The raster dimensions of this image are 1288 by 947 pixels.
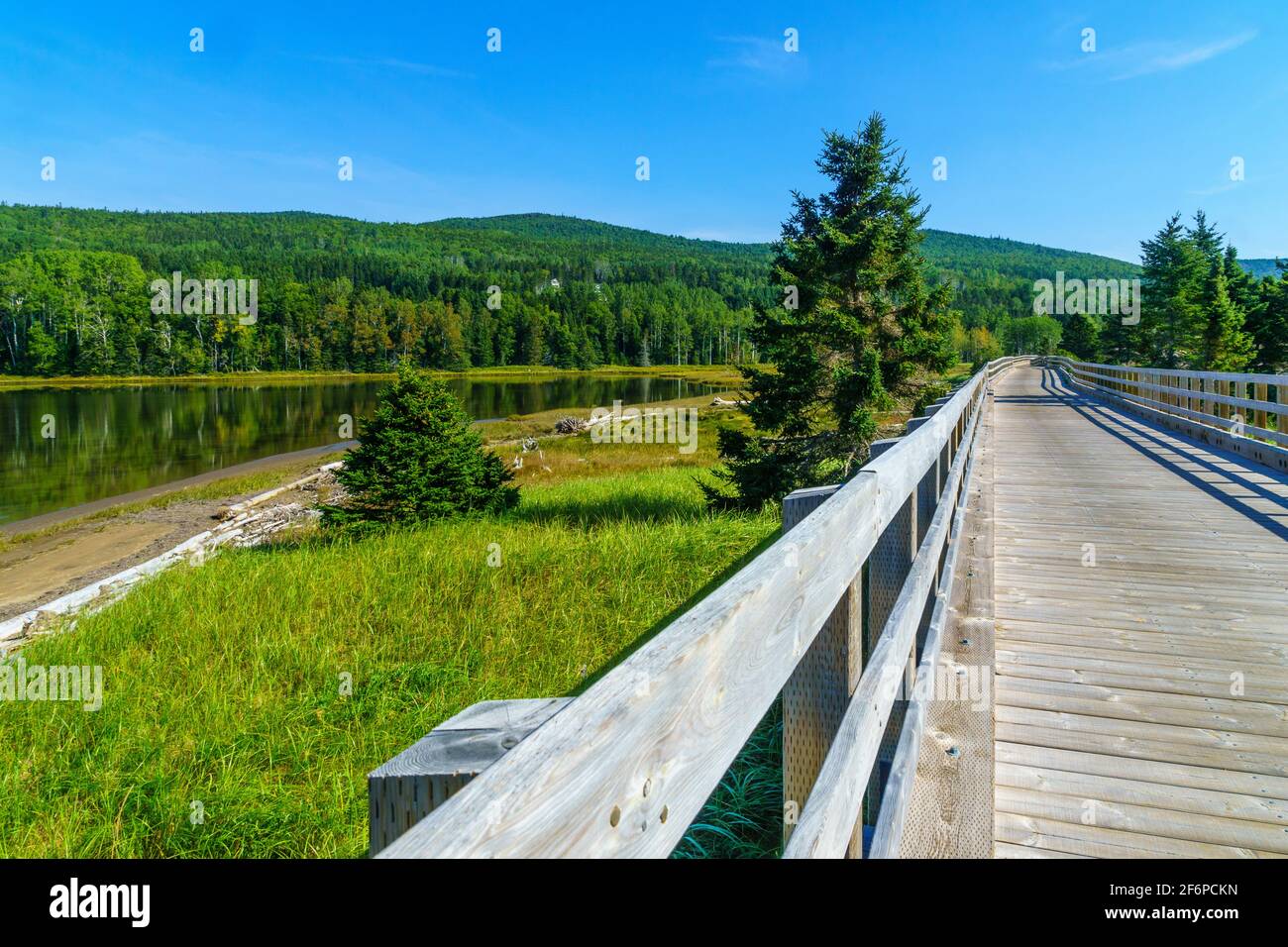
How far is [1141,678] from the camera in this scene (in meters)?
3.82

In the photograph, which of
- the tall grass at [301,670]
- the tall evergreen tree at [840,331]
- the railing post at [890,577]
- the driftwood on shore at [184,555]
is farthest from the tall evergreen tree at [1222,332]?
the railing post at [890,577]

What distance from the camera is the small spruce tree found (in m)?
13.6

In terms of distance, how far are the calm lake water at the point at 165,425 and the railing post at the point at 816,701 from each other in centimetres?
2964

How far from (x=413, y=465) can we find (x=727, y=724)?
43.6 ft

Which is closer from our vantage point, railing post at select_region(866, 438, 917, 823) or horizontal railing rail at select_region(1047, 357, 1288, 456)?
railing post at select_region(866, 438, 917, 823)

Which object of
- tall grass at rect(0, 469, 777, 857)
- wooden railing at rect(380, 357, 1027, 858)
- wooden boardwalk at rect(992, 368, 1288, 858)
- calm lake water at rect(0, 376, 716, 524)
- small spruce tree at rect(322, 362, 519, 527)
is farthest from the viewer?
calm lake water at rect(0, 376, 716, 524)

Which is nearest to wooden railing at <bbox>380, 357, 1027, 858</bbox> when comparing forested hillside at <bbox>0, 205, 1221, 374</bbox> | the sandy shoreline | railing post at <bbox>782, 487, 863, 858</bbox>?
railing post at <bbox>782, 487, 863, 858</bbox>

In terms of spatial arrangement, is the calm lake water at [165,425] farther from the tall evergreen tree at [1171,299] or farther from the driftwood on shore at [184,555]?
the tall evergreen tree at [1171,299]

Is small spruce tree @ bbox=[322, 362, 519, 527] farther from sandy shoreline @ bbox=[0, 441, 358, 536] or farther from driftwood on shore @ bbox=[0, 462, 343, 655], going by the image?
sandy shoreline @ bbox=[0, 441, 358, 536]

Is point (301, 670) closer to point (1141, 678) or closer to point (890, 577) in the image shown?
point (890, 577)

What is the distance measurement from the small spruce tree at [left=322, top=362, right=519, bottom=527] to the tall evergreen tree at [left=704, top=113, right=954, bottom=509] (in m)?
4.78

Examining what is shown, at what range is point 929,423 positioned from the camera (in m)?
4.21
